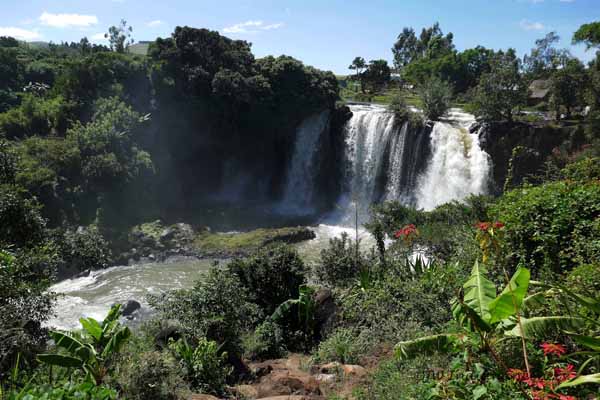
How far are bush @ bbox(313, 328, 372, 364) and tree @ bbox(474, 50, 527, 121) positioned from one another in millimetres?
20480

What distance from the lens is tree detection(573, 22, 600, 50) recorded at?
97.9ft

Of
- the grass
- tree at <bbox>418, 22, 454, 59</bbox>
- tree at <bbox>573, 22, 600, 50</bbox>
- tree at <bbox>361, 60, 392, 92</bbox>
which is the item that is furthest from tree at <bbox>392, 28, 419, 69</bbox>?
the grass

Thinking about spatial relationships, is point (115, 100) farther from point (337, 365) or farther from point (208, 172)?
point (337, 365)

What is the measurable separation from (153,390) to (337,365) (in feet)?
10.7

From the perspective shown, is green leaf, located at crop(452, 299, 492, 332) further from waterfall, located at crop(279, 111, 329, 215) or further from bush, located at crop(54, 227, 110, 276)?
waterfall, located at crop(279, 111, 329, 215)

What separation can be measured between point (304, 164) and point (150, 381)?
26910mm

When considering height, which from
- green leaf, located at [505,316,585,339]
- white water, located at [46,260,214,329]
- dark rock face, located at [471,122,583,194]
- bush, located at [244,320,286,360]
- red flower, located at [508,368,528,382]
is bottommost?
white water, located at [46,260,214,329]

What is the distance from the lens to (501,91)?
2481 cm

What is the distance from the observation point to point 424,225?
15.8 metres

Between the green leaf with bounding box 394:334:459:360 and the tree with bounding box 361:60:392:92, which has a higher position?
the tree with bounding box 361:60:392:92

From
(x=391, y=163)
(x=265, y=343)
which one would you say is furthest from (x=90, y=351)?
(x=391, y=163)

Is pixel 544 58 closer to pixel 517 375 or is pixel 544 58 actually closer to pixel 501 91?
pixel 501 91

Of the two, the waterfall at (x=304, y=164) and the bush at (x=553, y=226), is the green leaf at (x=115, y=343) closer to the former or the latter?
the bush at (x=553, y=226)

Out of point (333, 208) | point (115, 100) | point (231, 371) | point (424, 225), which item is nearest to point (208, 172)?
point (115, 100)
